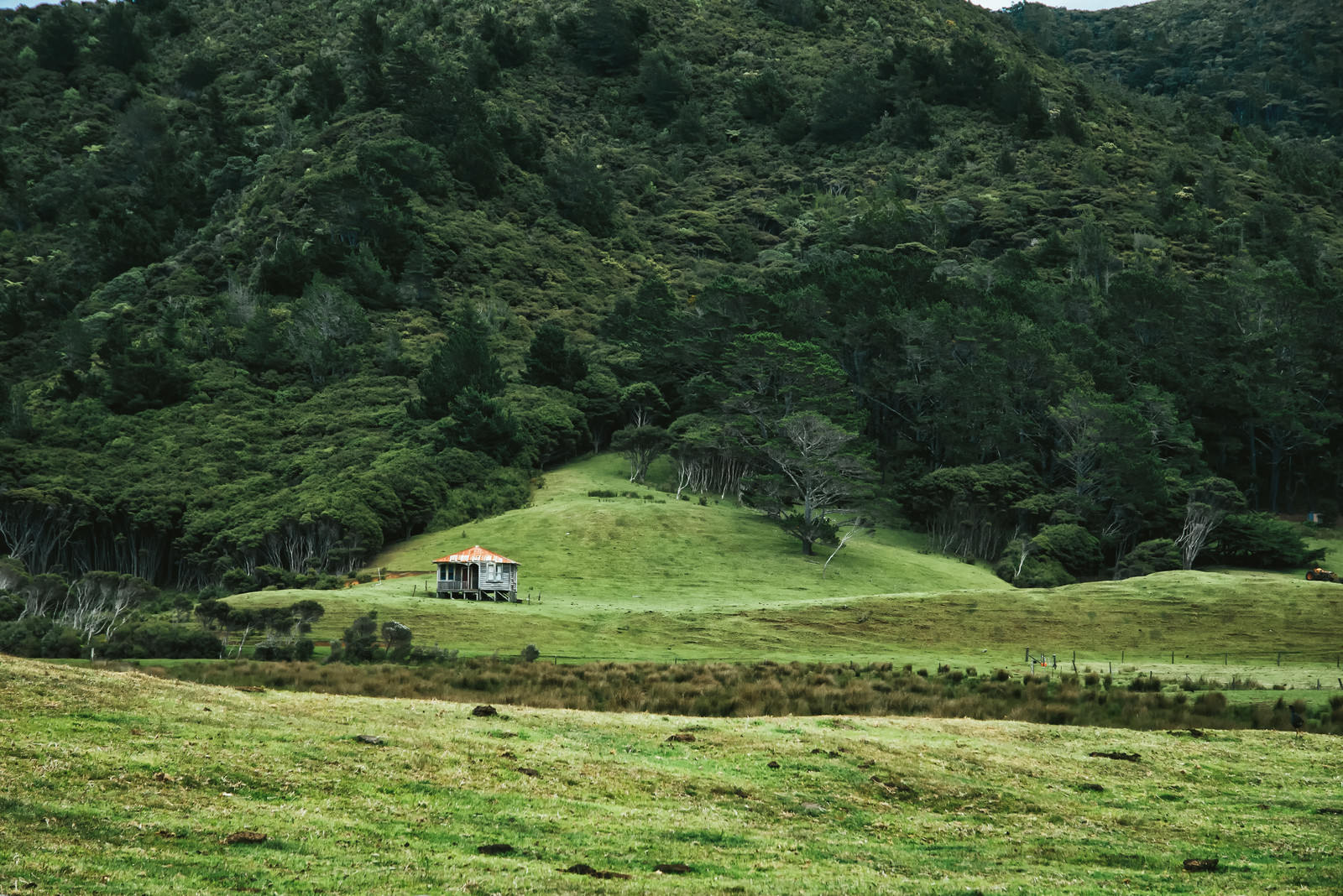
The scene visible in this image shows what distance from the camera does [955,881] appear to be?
1728cm

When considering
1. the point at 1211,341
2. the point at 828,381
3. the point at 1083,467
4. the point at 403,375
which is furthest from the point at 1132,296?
the point at 403,375

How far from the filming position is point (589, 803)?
2064cm

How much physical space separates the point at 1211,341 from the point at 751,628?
76359 millimetres

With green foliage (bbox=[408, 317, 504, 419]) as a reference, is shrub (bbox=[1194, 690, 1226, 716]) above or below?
below

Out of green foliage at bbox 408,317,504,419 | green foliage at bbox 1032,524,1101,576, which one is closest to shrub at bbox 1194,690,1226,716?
green foliage at bbox 1032,524,1101,576

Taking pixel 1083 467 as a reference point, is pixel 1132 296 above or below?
above

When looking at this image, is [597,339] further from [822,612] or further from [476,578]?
[822,612]

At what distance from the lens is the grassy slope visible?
181 feet

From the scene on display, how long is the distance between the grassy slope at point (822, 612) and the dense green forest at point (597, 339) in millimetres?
8965

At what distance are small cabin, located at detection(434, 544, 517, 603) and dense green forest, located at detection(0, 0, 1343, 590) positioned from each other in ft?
39.5

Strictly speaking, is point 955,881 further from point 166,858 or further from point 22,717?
point 22,717

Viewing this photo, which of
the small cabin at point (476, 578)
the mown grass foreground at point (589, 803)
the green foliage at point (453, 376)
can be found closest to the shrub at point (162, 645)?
the small cabin at point (476, 578)

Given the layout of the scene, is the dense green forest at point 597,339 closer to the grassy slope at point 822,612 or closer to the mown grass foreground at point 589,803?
the grassy slope at point 822,612

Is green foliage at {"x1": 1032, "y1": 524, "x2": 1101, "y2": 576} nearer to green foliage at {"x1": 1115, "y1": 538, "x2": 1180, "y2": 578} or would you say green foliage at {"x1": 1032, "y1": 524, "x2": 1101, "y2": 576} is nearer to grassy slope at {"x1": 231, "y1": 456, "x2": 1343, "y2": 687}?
green foliage at {"x1": 1115, "y1": 538, "x2": 1180, "y2": 578}
